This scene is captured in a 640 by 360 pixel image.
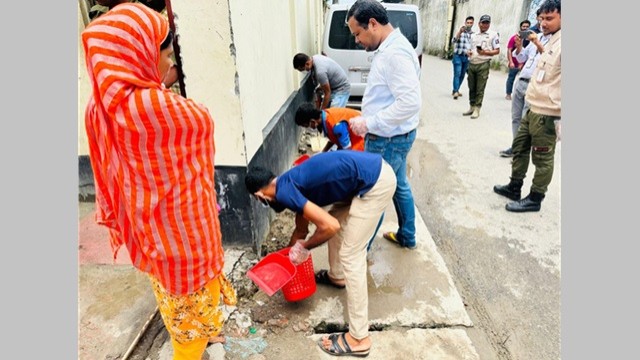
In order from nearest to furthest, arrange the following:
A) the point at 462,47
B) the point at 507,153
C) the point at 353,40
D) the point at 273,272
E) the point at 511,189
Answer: the point at 273,272 < the point at 511,189 < the point at 507,153 < the point at 353,40 < the point at 462,47

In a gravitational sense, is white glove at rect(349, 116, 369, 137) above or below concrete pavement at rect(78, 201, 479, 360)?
above

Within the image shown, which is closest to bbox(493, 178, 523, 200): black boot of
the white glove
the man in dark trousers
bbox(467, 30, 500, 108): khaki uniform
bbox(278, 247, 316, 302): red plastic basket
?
the white glove

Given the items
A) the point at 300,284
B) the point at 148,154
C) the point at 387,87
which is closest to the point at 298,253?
the point at 300,284

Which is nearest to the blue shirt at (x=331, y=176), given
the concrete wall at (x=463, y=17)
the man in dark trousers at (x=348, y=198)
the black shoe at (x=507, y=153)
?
the man in dark trousers at (x=348, y=198)

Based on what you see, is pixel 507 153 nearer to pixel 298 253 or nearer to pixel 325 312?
pixel 325 312

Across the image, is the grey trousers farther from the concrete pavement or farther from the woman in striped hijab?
the woman in striped hijab

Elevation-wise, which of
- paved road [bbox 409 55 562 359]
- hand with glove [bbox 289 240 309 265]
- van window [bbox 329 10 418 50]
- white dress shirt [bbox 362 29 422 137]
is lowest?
paved road [bbox 409 55 562 359]

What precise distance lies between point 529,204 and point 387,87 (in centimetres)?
211

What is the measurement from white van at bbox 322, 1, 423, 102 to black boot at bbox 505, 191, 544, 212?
3.66 meters

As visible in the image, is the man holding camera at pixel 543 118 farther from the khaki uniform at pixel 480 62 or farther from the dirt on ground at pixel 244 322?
the khaki uniform at pixel 480 62

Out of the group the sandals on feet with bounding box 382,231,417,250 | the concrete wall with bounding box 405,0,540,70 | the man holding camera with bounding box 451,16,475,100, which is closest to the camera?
the sandals on feet with bounding box 382,231,417,250

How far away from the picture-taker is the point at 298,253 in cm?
219

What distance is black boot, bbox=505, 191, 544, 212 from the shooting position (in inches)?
143

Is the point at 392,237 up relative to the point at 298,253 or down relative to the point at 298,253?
down
